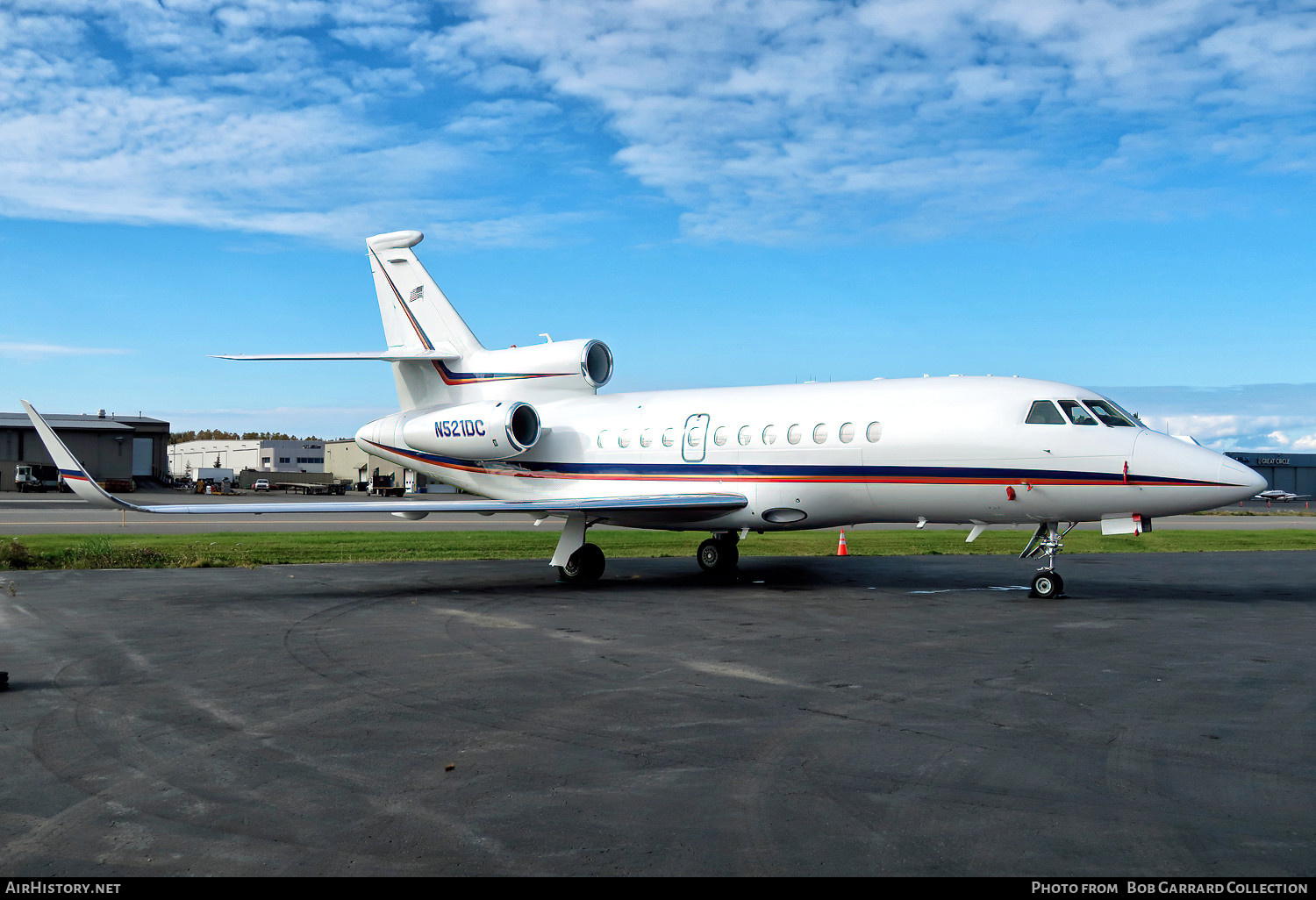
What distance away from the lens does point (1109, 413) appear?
47.1 feet

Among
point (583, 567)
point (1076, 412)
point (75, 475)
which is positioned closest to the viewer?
point (75, 475)

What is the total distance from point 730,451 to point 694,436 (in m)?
0.90

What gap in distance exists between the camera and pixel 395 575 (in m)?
18.3

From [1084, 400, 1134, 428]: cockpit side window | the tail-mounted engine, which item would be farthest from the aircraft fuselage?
the tail-mounted engine

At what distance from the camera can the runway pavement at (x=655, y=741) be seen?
4.67 metres

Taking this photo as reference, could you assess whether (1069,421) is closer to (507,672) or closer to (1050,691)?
(1050,691)

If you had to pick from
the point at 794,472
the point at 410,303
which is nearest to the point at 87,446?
the point at 410,303

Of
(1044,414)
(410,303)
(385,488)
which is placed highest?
(410,303)

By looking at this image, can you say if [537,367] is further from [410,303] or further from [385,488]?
[385,488]

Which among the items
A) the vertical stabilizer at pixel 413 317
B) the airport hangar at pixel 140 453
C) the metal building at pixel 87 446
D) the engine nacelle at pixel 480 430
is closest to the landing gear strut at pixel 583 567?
the engine nacelle at pixel 480 430

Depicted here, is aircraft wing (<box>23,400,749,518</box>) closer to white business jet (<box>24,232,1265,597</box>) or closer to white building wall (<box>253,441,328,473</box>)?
white business jet (<box>24,232,1265,597</box>)

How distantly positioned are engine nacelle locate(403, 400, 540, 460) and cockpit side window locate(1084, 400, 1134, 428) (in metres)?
10.2

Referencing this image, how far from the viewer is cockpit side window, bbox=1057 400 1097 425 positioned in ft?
46.6

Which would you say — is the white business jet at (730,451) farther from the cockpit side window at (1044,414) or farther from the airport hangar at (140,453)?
the airport hangar at (140,453)
